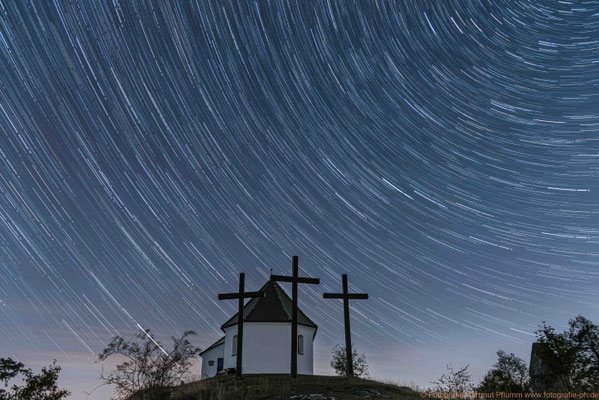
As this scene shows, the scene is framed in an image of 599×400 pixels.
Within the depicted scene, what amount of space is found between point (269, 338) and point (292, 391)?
41.0 feet

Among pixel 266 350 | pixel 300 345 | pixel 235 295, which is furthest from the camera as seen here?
pixel 300 345

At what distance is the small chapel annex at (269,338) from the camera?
1167 inches

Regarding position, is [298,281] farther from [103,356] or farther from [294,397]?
[103,356]

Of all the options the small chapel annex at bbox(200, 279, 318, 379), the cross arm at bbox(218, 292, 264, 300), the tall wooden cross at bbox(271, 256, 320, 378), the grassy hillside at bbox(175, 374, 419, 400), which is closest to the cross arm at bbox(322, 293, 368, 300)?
the tall wooden cross at bbox(271, 256, 320, 378)

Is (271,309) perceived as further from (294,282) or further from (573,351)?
(573,351)

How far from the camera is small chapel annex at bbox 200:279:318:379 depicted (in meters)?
29.6

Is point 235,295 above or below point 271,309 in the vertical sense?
below

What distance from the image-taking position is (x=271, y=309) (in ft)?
105

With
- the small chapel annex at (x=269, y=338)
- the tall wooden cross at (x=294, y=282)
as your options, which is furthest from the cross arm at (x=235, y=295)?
the small chapel annex at (x=269, y=338)

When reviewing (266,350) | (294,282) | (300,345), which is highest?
(294,282)

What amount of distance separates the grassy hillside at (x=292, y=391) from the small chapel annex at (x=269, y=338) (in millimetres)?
8404

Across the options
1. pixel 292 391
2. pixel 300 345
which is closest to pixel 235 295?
pixel 292 391

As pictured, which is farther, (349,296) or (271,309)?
(271,309)

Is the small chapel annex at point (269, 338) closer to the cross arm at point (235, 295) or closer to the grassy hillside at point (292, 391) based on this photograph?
the cross arm at point (235, 295)
